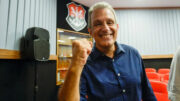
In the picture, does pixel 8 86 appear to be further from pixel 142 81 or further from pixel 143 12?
pixel 143 12

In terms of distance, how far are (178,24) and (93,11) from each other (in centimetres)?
612

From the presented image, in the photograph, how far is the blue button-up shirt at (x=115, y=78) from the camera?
2.69 feet

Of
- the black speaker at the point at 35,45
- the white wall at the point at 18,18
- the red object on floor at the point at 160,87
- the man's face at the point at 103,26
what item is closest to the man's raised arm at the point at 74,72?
the man's face at the point at 103,26

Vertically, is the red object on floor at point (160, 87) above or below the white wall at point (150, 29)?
below

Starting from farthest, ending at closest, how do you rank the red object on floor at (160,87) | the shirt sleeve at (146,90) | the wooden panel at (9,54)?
the wooden panel at (9,54) → the red object on floor at (160,87) → the shirt sleeve at (146,90)

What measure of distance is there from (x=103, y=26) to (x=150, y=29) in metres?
5.47

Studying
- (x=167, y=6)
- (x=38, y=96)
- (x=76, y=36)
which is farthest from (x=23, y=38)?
(x=167, y=6)

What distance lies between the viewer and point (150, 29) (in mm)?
5574

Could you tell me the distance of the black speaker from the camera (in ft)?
8.16

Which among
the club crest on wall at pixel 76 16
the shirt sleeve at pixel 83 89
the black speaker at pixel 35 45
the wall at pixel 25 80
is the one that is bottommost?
the wall at pixel 25 80

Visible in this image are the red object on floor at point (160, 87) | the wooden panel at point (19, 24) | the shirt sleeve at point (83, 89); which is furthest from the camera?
the wooden panel at point (19, 24)

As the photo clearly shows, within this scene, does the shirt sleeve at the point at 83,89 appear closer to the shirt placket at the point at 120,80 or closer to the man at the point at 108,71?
the man at the point at 108,71

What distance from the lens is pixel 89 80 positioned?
85 centimetres

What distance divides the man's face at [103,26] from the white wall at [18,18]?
2277 millimetres
